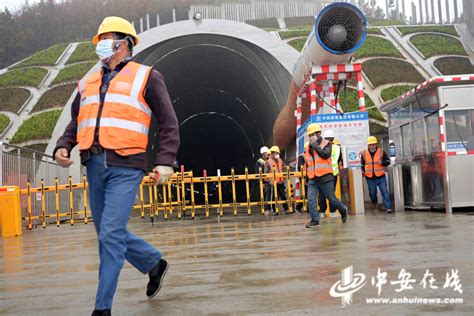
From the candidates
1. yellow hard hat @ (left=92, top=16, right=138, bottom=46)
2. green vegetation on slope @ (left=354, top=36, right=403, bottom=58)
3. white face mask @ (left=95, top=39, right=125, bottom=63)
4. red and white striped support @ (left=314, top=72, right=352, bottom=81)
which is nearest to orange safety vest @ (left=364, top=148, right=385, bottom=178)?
red and white striped support @ (left=314, top=72, right=352, bottom=81)

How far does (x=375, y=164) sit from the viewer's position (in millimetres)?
14945

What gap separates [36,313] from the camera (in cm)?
419

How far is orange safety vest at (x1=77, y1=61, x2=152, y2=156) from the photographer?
13.7ft

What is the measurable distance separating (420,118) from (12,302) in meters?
10.8

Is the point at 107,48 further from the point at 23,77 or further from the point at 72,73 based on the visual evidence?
the point at 23,77

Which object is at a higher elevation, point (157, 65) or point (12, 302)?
point (157, 65)

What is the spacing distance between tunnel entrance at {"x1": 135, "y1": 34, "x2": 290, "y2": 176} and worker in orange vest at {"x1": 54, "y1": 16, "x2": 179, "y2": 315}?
17.9 m

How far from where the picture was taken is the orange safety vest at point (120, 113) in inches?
164

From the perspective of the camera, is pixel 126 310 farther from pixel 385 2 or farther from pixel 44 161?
pixel 385 2

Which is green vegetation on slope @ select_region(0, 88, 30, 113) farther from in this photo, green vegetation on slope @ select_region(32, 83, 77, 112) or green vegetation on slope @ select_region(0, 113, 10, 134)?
green vegetation on slope @ select_region(32, 83, 77, 112)

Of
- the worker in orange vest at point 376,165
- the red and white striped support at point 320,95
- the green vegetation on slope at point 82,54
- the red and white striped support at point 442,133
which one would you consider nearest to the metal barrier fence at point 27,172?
the red and white striped support at point 320,95

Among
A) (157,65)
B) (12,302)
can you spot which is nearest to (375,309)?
(12,302)

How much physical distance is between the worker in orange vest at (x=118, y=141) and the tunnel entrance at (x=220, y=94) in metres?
17.9

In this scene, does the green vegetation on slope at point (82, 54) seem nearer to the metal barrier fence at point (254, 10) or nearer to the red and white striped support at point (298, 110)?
the metal barrier fence at point (254, 10)
